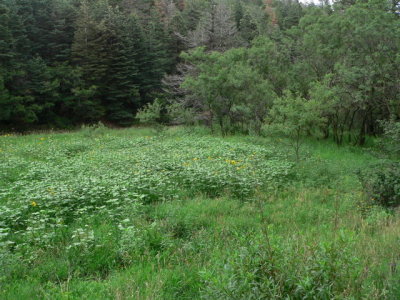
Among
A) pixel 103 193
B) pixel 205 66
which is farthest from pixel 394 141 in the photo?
pixel 205 66

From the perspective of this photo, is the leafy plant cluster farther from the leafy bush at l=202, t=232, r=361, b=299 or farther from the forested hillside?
the forested hillside

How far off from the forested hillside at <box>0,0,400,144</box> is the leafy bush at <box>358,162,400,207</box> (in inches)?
236

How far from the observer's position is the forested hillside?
17500mm

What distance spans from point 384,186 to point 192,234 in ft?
16.7

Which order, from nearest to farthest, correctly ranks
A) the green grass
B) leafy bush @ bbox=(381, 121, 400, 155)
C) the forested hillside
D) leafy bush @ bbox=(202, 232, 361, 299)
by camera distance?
leafy bush @ bbox=(202, 232, 361, 299) → the green grass → leafy bush @ bbox=(381, 121, 400, 155) → the forested hillside

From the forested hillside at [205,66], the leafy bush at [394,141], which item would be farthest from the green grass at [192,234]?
the forested hillside at [205,66]

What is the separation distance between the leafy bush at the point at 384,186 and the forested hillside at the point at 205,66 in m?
6.00

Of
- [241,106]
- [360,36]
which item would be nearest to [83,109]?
[241,106]

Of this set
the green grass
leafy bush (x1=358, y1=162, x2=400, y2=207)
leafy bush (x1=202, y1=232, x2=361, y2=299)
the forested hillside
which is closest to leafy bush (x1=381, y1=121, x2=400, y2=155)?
the green grass

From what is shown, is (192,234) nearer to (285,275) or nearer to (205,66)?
(285,275)

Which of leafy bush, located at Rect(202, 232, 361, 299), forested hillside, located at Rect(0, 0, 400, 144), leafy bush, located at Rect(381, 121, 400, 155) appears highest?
forested hillside, located at Rect(0, 0, 400, 144)

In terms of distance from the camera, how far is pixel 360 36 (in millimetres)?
18062

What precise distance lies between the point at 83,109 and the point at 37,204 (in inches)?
1161

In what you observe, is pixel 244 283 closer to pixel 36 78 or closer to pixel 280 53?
pixel 280 53
